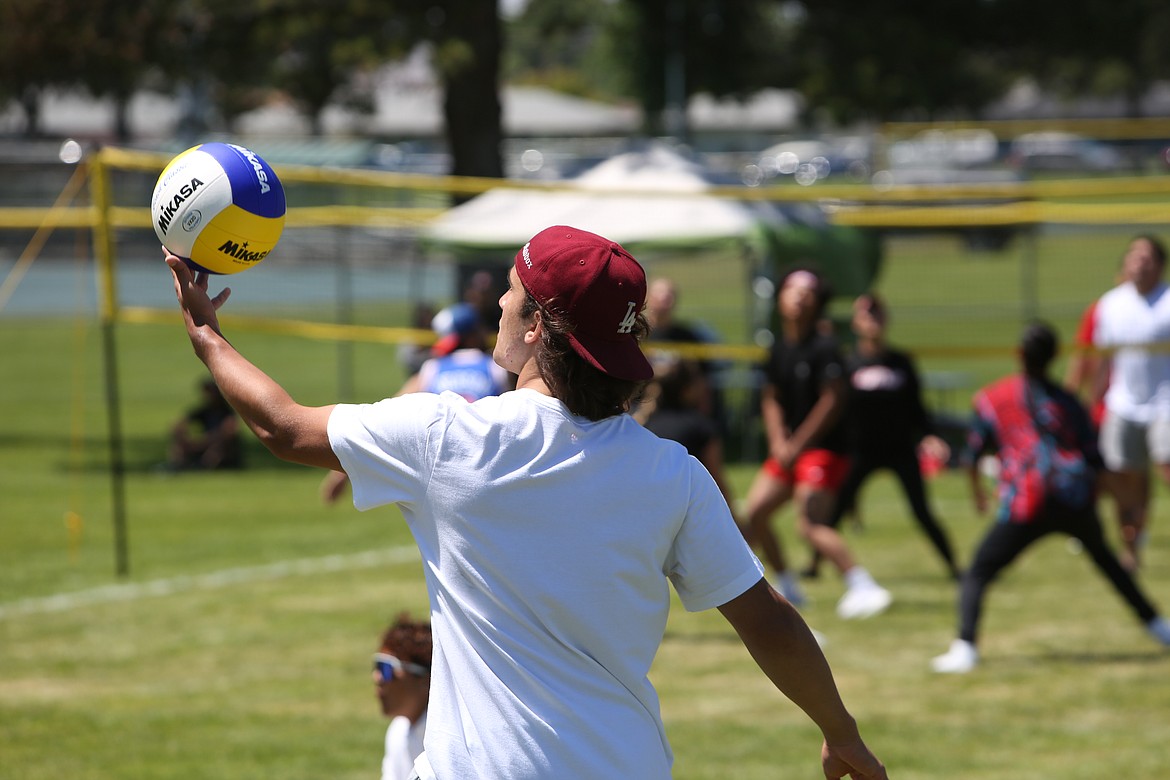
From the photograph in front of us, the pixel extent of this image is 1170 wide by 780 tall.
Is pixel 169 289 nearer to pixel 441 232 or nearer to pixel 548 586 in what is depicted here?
pixel 441 232

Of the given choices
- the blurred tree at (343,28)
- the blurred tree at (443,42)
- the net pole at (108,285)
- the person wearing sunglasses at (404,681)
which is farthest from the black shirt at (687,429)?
the blurred tree at (343,28)

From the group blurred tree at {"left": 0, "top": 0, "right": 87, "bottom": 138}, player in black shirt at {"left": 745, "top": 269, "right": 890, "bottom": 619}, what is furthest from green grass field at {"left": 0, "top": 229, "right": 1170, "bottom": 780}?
blurred tree at {"left": 0, "top": 0, "right": 87, "bottom": 138}

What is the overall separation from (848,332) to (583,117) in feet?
190

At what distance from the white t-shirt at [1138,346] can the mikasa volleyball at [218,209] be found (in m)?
8.08

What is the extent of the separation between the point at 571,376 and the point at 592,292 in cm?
16

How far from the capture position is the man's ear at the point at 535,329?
8.83 feet

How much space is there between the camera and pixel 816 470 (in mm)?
9406

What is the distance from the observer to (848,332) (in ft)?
58.0

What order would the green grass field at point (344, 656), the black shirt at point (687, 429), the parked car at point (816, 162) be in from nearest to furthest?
the green grass field at point (344, 656) → the black shirt at point (687, 429) → the parked car at point (816, 162)

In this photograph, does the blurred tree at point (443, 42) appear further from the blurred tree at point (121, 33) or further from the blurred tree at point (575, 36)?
the blurred tree at point (575, 36)

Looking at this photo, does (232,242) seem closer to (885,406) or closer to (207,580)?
(885,406)

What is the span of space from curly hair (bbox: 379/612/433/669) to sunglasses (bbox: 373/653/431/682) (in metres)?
0.01

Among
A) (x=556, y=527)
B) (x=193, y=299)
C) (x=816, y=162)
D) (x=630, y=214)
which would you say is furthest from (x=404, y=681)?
(x=816, y=162)

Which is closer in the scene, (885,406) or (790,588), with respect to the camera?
(790,588)
